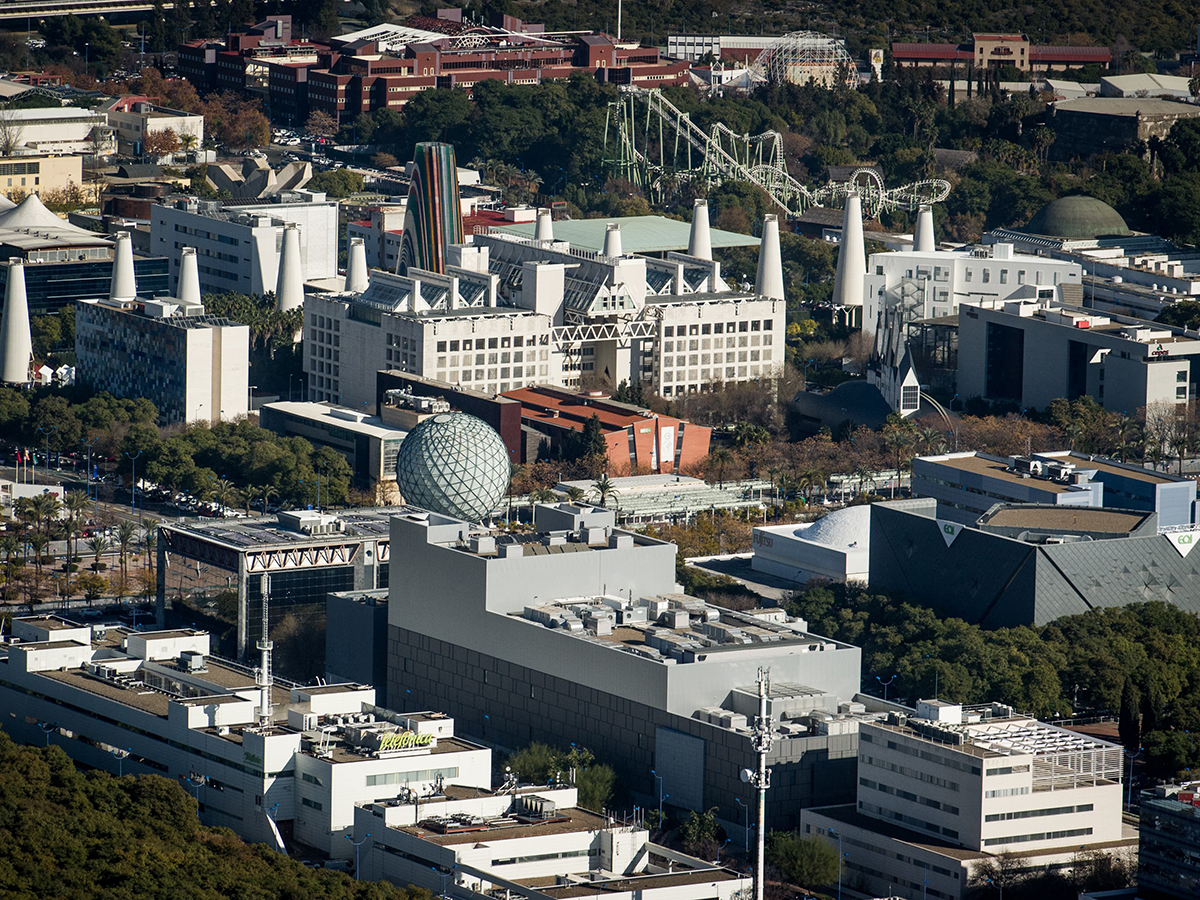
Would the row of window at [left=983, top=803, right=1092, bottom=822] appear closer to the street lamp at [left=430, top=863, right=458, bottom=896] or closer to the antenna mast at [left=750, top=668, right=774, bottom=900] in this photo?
the antenna mast at [left=750, top=668, right=774, bottom=900]

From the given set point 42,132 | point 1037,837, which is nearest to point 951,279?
point 42,132

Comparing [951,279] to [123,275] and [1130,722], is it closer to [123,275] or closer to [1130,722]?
[123,275]

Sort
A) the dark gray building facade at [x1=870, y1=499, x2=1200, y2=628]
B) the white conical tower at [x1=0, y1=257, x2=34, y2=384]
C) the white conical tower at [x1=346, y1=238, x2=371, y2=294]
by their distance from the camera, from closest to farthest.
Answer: the dark gray building facade at [x1=870, y1=499, x2=1200, y2=628]
the white conical tower at [x1=0, y1=257, x2=34, y2=384]
the white conical tower at [x1=346, y1=238, x2=371, y2=294]

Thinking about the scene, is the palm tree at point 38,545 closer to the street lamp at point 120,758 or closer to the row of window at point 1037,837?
the street lamp at point 120,758

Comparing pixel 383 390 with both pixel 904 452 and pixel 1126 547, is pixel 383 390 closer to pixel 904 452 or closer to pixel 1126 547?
pixel 904 452

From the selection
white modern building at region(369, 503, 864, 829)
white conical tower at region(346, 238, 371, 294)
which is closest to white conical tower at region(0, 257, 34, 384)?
white conical tower at region(346, 238, 371, 294)

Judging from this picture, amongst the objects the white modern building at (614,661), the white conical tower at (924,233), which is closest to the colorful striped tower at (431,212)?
the white conical tower at (924,233)
